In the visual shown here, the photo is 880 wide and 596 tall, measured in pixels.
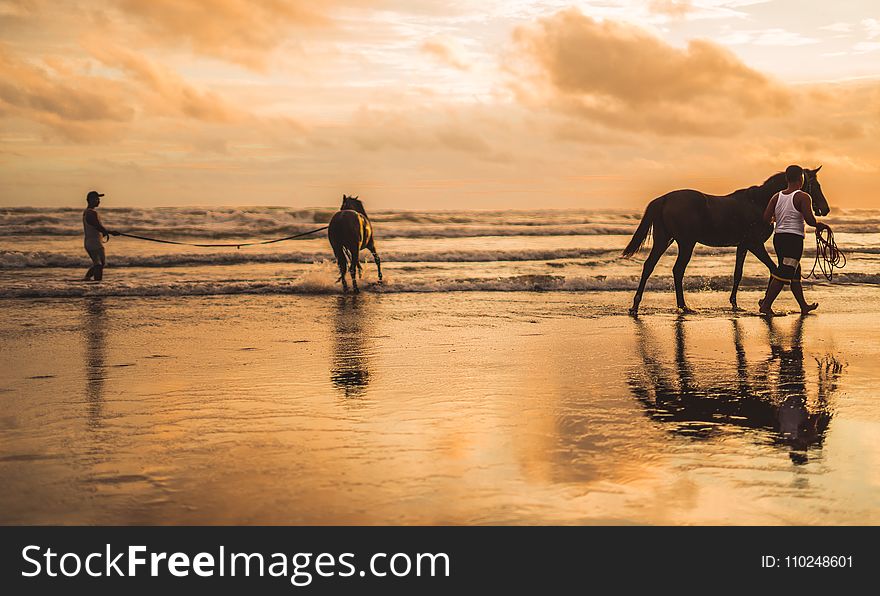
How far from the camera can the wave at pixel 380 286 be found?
52.0ft

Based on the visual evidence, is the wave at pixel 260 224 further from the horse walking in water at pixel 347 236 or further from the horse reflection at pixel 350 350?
the horse reflection at pixel 350 350

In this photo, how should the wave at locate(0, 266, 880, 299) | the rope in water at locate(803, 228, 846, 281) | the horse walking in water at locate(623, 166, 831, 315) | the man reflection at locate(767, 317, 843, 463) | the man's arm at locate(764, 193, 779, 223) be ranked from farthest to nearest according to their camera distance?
1. the wave at locate(0, 266, 880, 299)
2. the horse walking in water at locate(623, 166, 831, 315)
3. the rope in water at locate(803, 228, 846, 281)
4. the man's arm at locate(764, 193, 779, 223)
5. the man reflection at locate(767, 317, 843, 463)

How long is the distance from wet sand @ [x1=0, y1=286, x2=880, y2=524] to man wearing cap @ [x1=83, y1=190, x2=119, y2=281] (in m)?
5.20

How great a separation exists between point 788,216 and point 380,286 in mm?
8079

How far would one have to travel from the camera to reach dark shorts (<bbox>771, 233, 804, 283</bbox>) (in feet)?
38.2

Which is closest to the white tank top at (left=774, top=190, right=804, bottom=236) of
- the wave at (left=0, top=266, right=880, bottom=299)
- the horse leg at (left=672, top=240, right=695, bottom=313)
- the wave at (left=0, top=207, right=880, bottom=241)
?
the horse leg at (left=672, top=240, right=695, bottom=313)

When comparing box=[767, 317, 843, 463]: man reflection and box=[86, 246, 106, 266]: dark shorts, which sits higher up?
box=[86, 246, 106, 266]: dark shorts

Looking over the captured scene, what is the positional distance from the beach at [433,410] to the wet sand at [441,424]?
0.07 feet

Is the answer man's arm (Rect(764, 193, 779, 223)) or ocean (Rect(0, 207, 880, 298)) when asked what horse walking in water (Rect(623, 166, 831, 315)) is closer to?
man's arm (Rect(764, 193, 779, 223))
